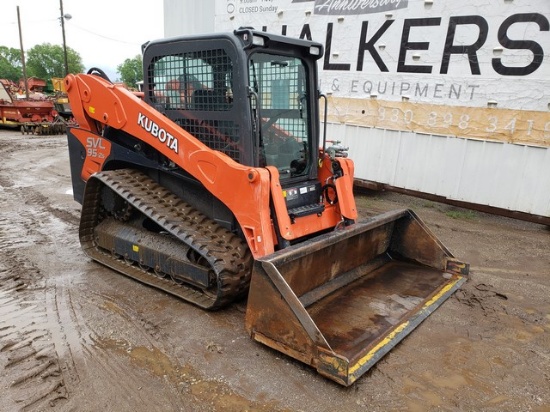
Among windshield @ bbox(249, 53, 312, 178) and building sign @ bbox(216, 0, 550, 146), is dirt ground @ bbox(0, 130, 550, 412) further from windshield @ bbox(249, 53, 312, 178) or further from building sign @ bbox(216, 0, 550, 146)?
building sign @ bbox(216, 0, 550, 146)

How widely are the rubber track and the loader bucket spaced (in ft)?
1.37

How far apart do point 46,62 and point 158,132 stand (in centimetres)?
8211

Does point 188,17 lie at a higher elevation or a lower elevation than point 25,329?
higher

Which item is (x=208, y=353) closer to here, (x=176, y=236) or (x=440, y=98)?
(x=176, y=236)

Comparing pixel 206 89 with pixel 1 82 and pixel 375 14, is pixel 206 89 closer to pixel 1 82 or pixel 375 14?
pixel 375 14

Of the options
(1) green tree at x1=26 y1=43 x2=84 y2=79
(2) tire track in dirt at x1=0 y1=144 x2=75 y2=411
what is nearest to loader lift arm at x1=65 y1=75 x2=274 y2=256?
(2) tire track in dirt at x1=0 y1=144 x2=75 y2=411

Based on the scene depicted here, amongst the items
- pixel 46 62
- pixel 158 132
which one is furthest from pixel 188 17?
pixel 46 62

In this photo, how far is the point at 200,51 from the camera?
12.3ft

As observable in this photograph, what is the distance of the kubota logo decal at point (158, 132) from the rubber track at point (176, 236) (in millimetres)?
581

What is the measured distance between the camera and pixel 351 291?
391cm

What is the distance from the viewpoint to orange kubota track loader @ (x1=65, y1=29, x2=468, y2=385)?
3246 mm

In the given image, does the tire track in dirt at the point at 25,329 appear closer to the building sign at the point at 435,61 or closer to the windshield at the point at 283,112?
the windshield at the point at 283,112

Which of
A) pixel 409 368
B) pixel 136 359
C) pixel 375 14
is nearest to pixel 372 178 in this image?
pixel 375 14

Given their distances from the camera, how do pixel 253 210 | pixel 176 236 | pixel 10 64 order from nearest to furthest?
pixel 253 210
pixel 176 236
pixel 10 64
